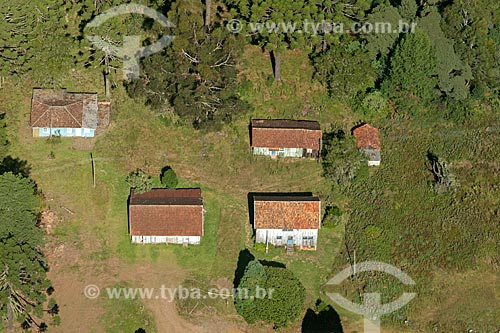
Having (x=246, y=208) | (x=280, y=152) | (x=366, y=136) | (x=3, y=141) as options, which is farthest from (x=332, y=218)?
(x=3, y=141)

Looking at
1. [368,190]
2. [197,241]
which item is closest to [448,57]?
[368,190]

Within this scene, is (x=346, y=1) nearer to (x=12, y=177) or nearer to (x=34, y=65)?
(x=34, y=65)

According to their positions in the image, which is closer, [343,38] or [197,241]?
[197,241]

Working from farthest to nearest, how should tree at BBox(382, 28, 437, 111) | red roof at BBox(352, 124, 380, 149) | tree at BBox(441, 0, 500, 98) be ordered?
tree at BBox(441, 0, 500, 98) → red roof at BBox(352, 124, 380, 149) → tree at BBox(382, 28, 437, 111)

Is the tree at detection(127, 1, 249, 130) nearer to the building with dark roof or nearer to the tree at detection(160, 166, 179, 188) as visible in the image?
the tree at detection(160, 166, 179, 188)

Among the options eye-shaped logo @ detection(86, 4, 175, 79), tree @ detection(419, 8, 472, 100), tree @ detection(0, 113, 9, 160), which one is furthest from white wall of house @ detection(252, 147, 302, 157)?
tree @ detection(0, 113, 9, 160)

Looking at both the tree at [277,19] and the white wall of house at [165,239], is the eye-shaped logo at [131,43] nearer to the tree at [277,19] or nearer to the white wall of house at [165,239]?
the tree at [277,19]
